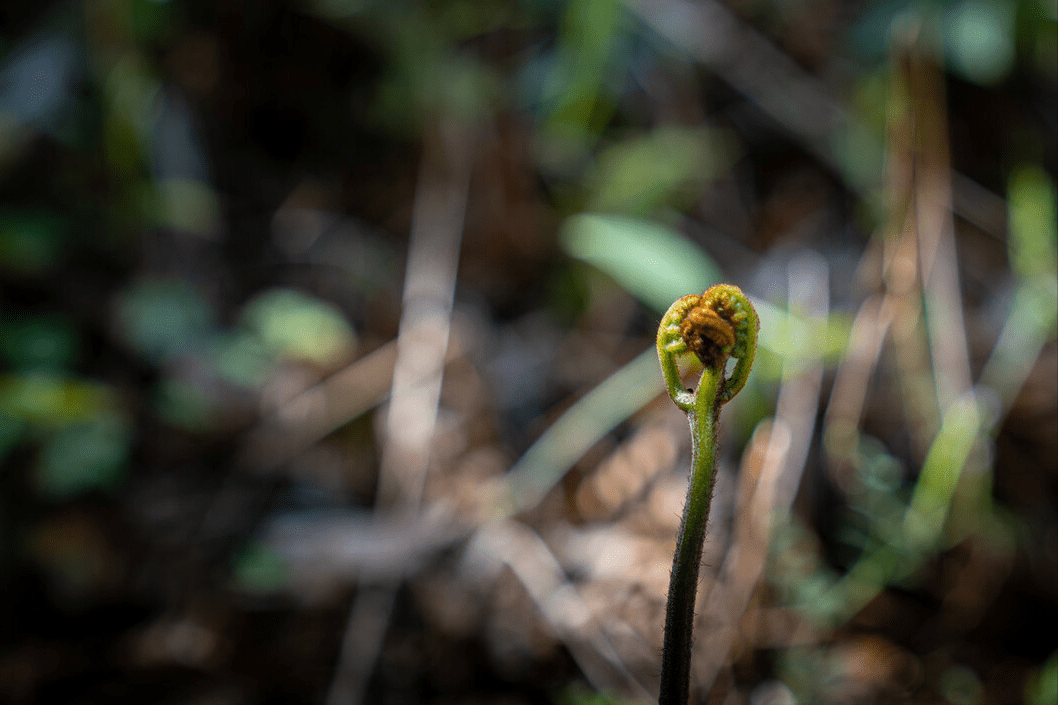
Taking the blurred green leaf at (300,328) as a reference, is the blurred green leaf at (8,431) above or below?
below

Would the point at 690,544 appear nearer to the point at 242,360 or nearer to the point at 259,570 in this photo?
the point at 259,570

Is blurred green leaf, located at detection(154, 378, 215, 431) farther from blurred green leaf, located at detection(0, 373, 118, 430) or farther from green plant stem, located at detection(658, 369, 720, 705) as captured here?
green plant stem, located at detection(658, 369, 720, 705)

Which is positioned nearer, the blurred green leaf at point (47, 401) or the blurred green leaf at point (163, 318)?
the blurred green leaf at point (47, 401)

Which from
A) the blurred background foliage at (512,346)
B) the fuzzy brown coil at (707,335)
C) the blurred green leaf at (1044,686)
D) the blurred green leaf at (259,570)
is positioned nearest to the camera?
the fuzzy brown coil at (707,335)

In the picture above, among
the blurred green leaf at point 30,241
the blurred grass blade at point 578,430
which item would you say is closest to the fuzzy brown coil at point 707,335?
the blurred grass blade at point 578,430

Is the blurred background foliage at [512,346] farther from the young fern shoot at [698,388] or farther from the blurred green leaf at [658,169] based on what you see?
the young fern shoot at [698,388]

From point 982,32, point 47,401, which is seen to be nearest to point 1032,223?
point 982,32

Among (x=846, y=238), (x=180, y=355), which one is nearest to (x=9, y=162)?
(x=180, y=355)
